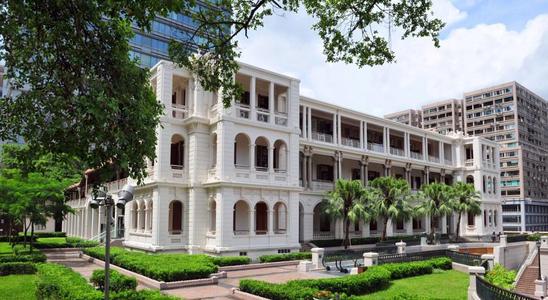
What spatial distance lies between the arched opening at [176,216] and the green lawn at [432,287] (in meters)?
15.7

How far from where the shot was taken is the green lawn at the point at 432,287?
17.3m

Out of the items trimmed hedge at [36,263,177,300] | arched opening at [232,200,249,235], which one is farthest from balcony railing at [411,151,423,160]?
trimmed hedge at [36,263,177,300]

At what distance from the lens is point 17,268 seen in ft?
71.4

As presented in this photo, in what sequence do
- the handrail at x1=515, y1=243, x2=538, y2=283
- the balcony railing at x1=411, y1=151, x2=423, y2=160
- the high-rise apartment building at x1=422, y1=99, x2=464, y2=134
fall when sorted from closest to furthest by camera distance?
the handrail at x1=515, y1=243, x2=538, y2=283
the balcony railing at x1=411, y1=151, x2=423, y2=160
the high-rise apartment building at x1=422, y1=99, x2=464, y2=134

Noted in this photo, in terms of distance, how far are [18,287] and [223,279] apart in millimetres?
Answer: 8650

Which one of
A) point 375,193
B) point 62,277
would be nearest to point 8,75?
point 62,277

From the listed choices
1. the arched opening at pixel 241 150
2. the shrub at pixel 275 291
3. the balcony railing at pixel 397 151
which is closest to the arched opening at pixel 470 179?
the balcony railing at pixel 397 151

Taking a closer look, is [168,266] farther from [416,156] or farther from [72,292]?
[416,156]

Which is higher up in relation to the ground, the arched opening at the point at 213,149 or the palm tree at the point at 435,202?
the arched opening at the point at 213,149

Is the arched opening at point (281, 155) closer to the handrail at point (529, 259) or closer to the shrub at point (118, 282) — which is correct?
the shrub at point (118, 282)

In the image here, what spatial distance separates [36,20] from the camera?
8352 millimetres

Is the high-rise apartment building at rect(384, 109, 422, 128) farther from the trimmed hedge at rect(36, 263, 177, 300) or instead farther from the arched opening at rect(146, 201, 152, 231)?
the trimmed hedge at rect(36, 263, 177, 300)

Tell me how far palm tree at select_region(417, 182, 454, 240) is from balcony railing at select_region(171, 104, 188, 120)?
75.5 feet

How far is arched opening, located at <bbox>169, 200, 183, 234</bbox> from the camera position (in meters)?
30.4
